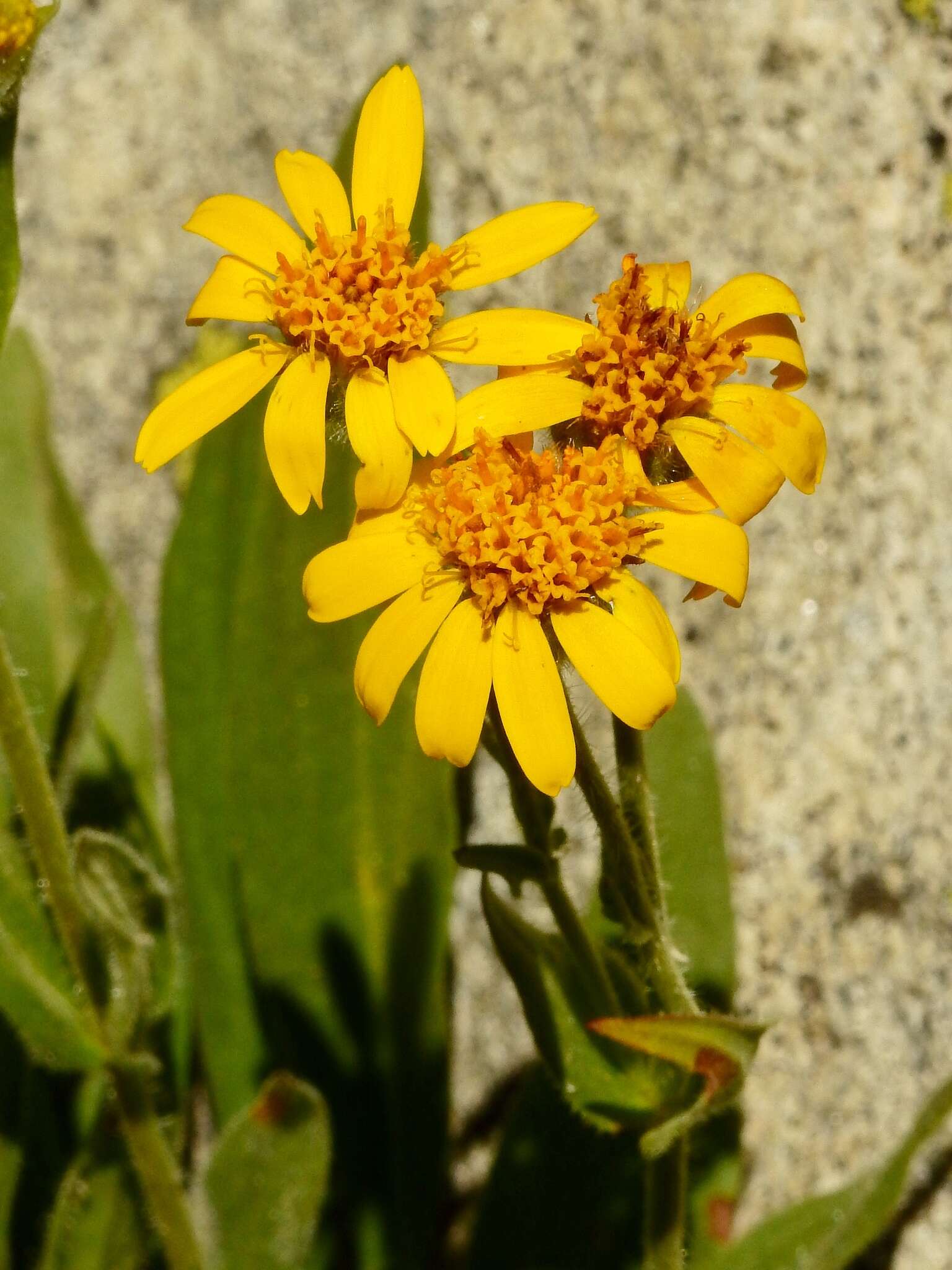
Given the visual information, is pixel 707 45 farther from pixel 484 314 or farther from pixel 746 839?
pixel 746 839

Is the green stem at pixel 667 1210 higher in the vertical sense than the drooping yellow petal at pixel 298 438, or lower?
lower

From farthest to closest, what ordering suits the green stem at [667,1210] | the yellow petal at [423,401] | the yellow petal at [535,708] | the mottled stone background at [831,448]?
the mottled stone background at [831,448]
the green stem at [667,1210]
the yellow petal at [423,401]
the yellow petal at [535,708]

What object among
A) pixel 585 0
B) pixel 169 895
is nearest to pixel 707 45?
pixel 585 0

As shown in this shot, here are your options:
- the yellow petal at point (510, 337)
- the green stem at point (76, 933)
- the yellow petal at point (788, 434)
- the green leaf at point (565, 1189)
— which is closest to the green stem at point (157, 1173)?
the green stem at point (76, 933)

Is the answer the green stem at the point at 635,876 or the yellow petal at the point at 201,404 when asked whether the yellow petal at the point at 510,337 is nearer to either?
the yellow petal at the point at 201,404

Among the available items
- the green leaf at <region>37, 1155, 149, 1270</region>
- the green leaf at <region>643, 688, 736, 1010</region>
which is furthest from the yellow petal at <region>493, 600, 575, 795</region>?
the green leaf at <region>37, 1155, 149, 1270</region>

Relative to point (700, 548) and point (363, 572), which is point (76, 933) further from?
point (700, 548)

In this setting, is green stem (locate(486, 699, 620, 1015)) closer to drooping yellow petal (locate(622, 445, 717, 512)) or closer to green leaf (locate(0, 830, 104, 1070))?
drooping yellow petal (locate(622, 445, 717, 512))
